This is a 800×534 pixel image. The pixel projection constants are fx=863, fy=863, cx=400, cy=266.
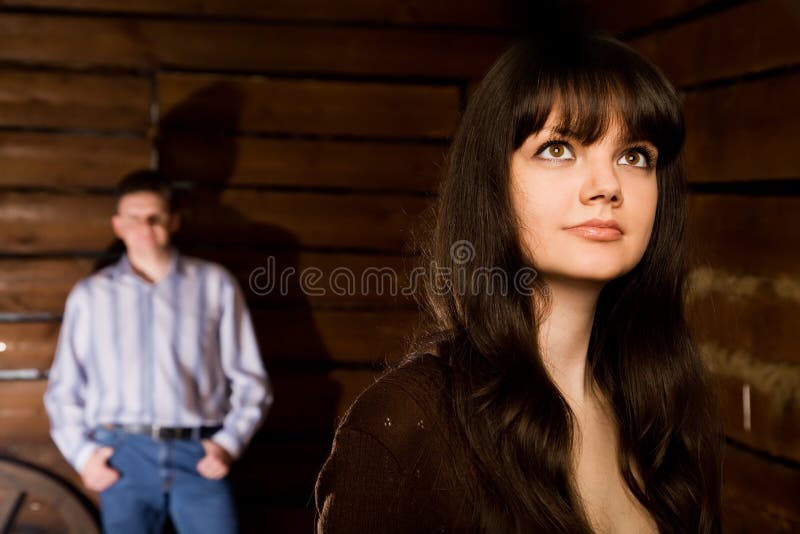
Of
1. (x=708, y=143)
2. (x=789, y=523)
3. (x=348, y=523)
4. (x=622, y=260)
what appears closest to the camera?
(x=348, y=523)

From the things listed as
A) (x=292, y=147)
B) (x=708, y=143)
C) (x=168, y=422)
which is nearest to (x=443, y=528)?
(x=708, y=143)

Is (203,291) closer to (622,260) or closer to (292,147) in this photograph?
(292,147)

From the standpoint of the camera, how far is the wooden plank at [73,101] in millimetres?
4410

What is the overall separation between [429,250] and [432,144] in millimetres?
3403

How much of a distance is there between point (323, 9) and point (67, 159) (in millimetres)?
1562

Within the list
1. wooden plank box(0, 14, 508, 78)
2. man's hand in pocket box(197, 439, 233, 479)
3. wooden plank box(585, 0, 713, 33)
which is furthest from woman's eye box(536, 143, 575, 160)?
wooden plank box(0, 14, 508, 78)

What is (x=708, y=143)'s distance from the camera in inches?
126

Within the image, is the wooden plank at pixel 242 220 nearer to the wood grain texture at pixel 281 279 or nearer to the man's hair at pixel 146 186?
the wood grain texture at pixel 281 279

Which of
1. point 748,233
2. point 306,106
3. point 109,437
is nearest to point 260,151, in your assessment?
point 306,106

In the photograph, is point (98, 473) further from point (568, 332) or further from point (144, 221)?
point (568, 332)

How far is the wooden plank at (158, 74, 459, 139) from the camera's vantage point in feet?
14.9

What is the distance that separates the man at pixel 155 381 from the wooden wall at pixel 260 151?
21.7 inches

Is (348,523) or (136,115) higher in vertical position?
(136,115)

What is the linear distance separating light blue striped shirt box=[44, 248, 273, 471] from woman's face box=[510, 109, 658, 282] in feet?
9.50
